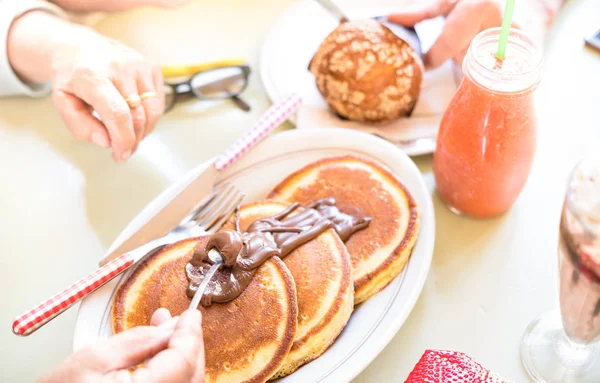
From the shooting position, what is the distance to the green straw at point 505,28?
93 centimetres

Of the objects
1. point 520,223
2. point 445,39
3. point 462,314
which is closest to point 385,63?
point 445,39

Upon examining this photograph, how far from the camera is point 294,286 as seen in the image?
0.99 m

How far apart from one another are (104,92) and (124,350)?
67 centimetres

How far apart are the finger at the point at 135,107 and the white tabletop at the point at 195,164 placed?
113mm

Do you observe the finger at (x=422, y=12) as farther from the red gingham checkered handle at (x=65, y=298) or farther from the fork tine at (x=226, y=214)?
the red gingham checkered handle at (x=65, y=298)

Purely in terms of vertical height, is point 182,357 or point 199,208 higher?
point 182,357

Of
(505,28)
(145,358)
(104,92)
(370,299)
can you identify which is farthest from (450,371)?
(104,92)

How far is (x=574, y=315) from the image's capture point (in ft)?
2.87

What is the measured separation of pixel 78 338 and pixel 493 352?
76cm

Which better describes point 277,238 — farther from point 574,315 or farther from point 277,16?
point 277,16

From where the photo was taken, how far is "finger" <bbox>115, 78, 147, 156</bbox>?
1.29 meters

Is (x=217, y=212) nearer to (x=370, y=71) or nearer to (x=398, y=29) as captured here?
(x=370, y=71)

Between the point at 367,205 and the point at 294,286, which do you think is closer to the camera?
the point at 294,286

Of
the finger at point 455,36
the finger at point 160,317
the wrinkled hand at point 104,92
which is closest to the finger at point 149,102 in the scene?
the wrinkled hand at point 104,92
